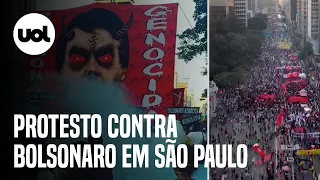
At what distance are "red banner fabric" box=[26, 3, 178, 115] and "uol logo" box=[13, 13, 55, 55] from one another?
0.05m

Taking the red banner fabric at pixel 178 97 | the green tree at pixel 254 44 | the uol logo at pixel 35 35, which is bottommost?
the red banner fabric at pixel 178 97

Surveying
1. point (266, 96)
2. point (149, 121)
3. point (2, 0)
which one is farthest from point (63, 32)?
point (266, 96)

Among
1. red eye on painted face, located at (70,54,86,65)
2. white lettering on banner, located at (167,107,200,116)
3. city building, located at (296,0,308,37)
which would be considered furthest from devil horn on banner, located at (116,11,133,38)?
city building, located at (296,0,308,37)

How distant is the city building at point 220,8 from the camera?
4.31 m

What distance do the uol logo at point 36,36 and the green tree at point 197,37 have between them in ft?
3.39

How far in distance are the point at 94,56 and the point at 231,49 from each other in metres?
1.06

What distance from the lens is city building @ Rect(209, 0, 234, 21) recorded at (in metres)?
4.31

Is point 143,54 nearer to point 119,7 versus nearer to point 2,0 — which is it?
point 119,7

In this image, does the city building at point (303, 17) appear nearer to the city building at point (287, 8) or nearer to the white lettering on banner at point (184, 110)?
the city building at point (287, 8)

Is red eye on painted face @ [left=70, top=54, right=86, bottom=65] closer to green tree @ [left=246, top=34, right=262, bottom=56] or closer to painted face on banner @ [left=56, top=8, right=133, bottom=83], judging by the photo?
painted face on banner @ [left=56, top=8, right=133, bottom=83]

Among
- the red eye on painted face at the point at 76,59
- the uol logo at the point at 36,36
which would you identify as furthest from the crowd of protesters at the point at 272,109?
the uol logo at the point at 36,36

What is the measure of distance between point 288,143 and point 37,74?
2007mm

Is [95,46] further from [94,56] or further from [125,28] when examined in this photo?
[125,28]

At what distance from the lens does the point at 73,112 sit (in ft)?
14.3
